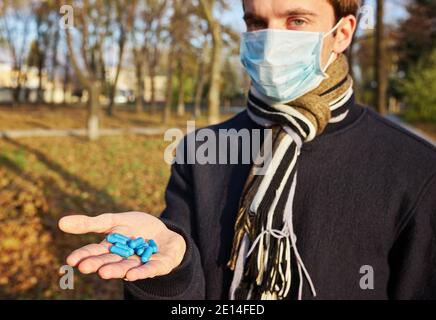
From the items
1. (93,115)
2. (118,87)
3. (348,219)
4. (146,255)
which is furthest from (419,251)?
(118,87)

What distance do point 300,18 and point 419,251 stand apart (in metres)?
1.06

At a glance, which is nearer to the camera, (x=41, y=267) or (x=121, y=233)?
(x=121, y=233)

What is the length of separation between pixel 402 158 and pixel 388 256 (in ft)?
1.29

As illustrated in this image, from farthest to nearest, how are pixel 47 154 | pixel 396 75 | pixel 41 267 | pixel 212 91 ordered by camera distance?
pixel 396 75 < pixel 212 91 < pixel 47 154 < pixel 41 267

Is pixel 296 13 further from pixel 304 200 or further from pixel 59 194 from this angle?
pixel 59 194

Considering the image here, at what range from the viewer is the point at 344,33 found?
6.45ft

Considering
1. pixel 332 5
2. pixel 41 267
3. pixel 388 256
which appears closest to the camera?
pixel 388 256

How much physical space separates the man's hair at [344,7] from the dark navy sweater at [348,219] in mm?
393

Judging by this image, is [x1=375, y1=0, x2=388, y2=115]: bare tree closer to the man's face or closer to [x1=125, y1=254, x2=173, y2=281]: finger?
the man's face

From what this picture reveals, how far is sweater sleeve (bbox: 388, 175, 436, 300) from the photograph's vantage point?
162cm

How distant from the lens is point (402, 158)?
1750 millimetres
